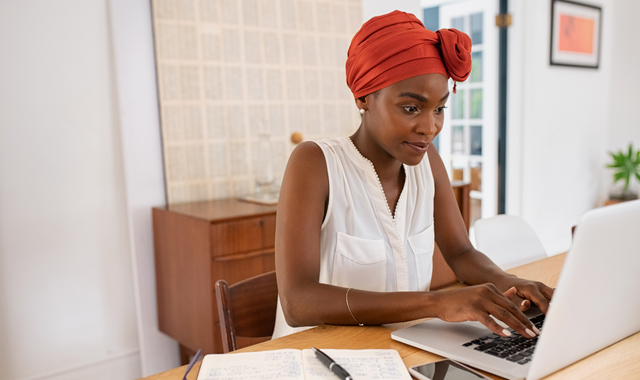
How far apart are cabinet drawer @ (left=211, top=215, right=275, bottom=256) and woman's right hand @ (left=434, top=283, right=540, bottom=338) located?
138 centimetres

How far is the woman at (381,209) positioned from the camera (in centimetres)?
110

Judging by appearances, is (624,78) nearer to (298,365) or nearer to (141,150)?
(141,150)

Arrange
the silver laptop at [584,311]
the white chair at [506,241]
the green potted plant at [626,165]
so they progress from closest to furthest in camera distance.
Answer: the silver laptop at [584,311] → the white chair at [506,241] → the green potted plant at [626,165]

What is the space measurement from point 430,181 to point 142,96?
4.99ft

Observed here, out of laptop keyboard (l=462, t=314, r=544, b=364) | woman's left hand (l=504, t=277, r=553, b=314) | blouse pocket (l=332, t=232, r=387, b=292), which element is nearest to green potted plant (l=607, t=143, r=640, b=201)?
blouse pocket (l=332, t=232, r=387, b=292)

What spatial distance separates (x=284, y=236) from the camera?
124cm

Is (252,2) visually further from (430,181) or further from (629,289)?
(629,289)

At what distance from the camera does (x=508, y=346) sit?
0.92 m

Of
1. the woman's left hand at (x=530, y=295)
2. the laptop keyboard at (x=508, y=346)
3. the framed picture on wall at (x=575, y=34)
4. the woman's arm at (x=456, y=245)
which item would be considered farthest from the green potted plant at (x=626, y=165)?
the laptop keyboard at (x=508, y=346)

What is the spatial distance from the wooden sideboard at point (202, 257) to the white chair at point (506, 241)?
946 mm

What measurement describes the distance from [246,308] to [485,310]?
62 cm

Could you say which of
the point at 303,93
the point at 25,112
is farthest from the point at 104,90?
the point at 303,93

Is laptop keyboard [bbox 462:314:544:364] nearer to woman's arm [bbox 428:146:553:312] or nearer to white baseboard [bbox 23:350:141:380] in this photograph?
woman's arm [bbox 428:146:553:312]

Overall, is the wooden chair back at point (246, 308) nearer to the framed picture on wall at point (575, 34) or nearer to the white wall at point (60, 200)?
the white wall at point (60, 200)
